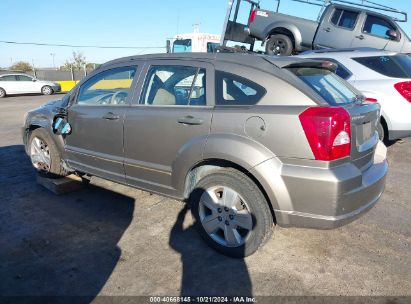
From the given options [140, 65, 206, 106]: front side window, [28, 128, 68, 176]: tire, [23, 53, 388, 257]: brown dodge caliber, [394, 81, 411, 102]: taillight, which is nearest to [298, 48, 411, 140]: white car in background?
[394, 81, 411, 102]: taillight

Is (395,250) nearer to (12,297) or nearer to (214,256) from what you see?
(214,256)

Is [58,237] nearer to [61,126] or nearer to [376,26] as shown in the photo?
[61,126]

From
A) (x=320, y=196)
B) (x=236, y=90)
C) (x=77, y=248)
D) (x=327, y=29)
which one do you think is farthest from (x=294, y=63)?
(x=327, y=29)

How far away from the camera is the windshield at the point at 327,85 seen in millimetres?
2807

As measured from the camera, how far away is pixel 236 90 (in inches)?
116

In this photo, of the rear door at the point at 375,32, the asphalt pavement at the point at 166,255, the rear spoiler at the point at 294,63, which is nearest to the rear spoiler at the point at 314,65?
→ the rear spoiler at the point at 294,63

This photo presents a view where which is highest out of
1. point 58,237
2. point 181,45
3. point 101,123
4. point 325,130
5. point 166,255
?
point 325,130

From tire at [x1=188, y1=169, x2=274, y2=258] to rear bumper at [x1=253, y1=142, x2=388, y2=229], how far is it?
165 millimetres

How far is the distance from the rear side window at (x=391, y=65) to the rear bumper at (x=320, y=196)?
11.6 feet

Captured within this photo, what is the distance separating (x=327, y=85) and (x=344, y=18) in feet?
24.8

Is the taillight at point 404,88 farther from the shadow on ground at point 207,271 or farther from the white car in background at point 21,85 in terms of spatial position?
the white car in background at point 21,85

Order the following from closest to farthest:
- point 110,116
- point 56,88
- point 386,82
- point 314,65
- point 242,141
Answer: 1. point 242,141
2. point 314,65
3. point 110,116
4. point 386,82
5. point 56,88

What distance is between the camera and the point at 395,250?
3143 millimetres

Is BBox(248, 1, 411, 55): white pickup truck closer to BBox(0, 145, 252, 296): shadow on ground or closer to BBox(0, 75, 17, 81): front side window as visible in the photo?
BBox(0, 145, 252, 296): shadow on ground
